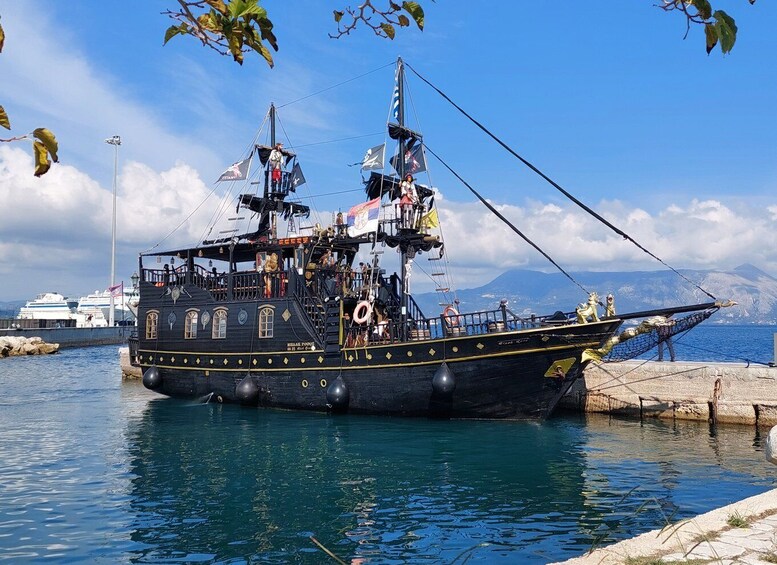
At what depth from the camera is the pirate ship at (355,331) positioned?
20500 mm

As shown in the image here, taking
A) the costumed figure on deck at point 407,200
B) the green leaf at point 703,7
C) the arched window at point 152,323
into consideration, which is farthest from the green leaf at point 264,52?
the arched window at point 152,323

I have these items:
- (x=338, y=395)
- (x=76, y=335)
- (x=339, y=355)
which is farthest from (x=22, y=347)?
(x=338, y=395)

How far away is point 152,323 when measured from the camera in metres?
29.0

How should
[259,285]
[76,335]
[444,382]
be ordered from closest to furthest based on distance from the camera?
[444,382] < [259,285] < [76,335]

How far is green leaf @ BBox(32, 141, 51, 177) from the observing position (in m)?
3.06

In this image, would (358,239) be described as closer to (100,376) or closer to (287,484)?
(287,484)

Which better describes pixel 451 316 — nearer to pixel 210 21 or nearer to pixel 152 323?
pixel 152 323

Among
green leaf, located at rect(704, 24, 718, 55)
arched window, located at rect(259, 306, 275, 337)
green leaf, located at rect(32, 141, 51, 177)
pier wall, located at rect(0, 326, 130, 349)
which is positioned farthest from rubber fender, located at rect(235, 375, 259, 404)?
pier wall, located at rect(0, 326, 130, 349)

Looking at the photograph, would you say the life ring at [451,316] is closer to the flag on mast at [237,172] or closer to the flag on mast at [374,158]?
the flag on mast at [374,158]

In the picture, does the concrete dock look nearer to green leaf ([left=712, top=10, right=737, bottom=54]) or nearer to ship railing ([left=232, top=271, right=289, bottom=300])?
green leaf ([left=712, top=10, right=737, bottom=54])

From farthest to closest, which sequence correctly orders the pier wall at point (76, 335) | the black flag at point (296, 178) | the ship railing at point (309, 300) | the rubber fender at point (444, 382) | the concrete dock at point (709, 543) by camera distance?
the pier wall at point (76, 335)
the black flag at point (296, 178)
the ship railing at point (309, 300)
the rubber fender at point (444, 382)
the concrete dock at point (709, 543)

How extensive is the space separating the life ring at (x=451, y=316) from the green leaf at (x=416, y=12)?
16920mm

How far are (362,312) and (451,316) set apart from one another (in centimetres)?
388

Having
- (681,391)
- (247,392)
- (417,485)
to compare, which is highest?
(247,392)
